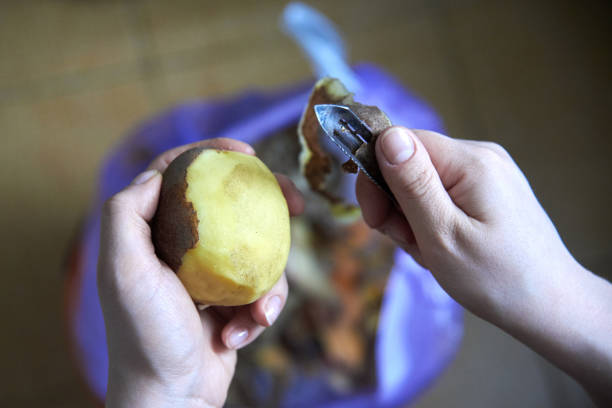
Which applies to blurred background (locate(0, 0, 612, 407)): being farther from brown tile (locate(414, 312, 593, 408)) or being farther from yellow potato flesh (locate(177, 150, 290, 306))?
yellow potato flesh (locate(177, 150, 290, 306))

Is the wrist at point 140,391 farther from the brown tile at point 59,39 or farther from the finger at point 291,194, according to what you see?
the brown tile at point 59,39

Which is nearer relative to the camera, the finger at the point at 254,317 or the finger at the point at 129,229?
the finger at the point at 129,229

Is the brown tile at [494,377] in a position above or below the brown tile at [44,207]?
below

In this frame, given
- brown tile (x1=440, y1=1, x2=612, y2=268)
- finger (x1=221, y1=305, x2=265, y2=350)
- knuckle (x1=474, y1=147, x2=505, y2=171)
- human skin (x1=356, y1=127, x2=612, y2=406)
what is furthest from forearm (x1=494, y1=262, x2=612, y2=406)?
brown tile (x1=440, y1=1, x2=612, y2=268)

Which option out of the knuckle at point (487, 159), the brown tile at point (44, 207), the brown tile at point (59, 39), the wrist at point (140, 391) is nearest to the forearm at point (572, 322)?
the knuckle at point (487, 159)

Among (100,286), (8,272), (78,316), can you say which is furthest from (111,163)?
(100,286)

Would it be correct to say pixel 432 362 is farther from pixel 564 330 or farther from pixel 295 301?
pixel 564 330
